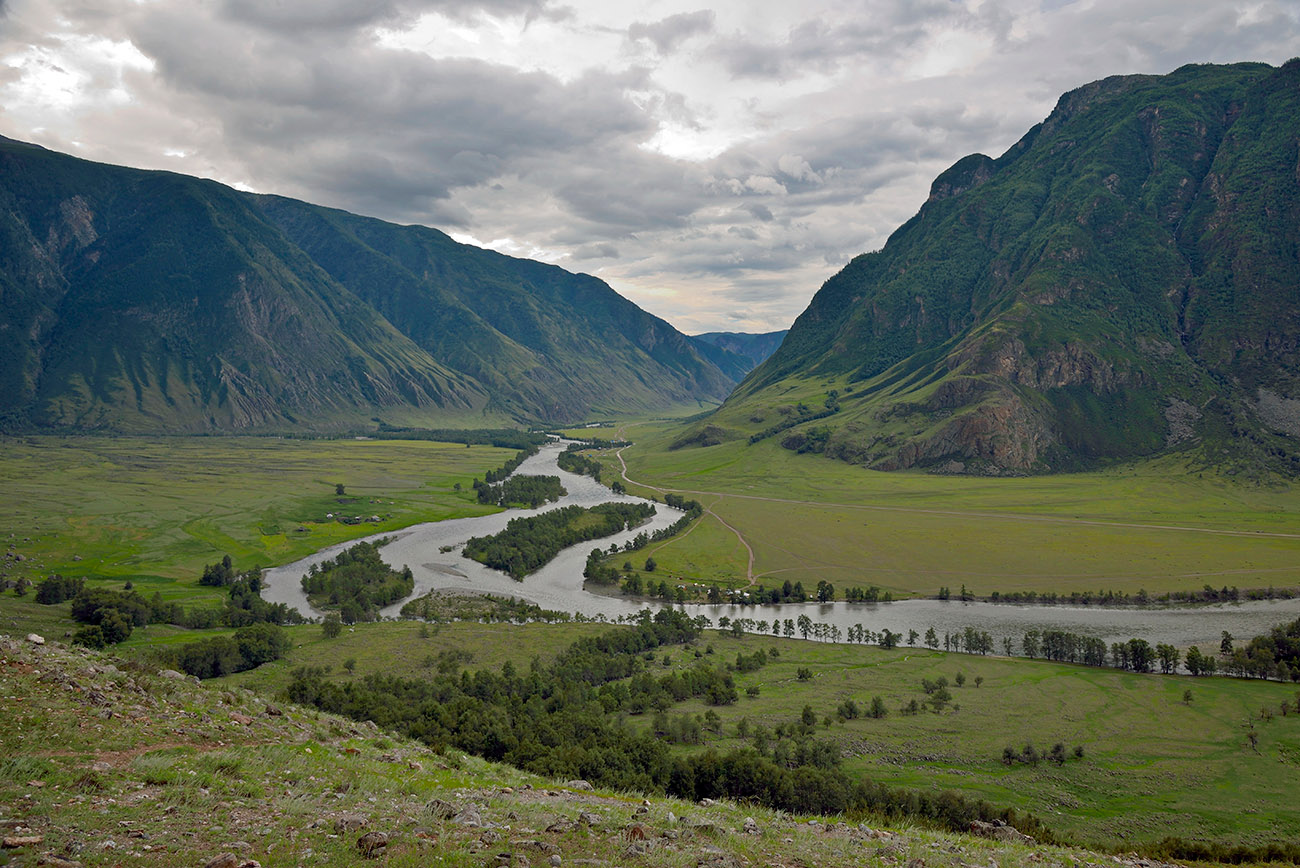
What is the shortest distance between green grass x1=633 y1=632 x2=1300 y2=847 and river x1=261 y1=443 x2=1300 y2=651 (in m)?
17.1

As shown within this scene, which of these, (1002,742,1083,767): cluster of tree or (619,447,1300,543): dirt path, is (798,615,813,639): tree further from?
(1002,742,1083,767): cluster of tree

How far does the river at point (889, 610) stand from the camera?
3863 inches

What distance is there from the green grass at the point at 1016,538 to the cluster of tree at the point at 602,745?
6168 cm

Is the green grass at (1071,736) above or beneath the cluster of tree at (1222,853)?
beneath

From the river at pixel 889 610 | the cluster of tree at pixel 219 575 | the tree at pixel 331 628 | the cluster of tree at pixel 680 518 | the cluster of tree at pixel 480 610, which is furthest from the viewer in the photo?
the cluster of tree at pixel 680 518

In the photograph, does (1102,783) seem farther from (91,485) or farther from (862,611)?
(91,485)

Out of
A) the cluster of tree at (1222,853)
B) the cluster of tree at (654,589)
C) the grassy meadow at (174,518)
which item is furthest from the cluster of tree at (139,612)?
the cluster of tree at (1222,853)

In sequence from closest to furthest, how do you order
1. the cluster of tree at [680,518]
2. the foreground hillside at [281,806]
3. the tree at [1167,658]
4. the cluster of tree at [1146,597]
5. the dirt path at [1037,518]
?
the foreground hillside at [281,806], the tree at [1167,658], the cluster of tree at [1146,597], the dirt path at [1037,518], the cluster of tree at [680,518]

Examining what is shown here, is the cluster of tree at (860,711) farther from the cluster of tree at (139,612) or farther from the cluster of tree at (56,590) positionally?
the cluster of tree at (56,590)

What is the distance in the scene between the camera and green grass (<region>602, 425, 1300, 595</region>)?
395ft

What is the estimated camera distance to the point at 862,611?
4343 inches

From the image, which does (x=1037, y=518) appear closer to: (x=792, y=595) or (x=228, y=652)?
(x=792, y=595)

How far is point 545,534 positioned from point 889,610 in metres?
71.9

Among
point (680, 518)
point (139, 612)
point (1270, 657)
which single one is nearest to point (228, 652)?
point (139, 612)
